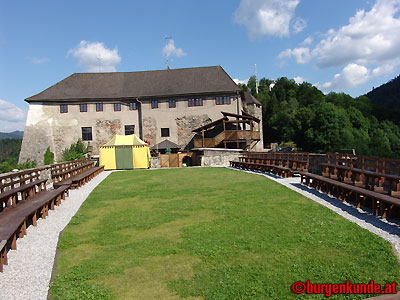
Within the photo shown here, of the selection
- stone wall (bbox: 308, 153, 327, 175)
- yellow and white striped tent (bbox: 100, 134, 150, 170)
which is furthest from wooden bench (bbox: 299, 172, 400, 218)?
yellow and white striped tent (bbox: 100, 134, 150, 170)

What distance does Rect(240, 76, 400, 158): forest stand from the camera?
50.8 meters

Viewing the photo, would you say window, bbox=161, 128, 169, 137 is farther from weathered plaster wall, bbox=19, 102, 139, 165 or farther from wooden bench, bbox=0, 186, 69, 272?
wooden bench, bbox=0, 186, 69, 272

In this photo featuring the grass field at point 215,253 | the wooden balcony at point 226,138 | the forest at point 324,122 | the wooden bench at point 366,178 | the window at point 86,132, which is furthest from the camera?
the forest at point 324,122

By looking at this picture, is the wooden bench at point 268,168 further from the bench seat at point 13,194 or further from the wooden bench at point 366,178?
the bench seat at point 13,194

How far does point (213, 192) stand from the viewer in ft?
37.7

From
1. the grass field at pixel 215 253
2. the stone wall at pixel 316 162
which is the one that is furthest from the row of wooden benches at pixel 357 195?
the stone wall at pixel 316 162

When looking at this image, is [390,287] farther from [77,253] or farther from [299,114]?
[299,114]

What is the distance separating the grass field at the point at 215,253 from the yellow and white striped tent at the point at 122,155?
20251mm

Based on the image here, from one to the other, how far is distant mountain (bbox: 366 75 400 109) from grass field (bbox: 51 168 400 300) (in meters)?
97.2

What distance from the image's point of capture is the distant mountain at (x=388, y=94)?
301ft

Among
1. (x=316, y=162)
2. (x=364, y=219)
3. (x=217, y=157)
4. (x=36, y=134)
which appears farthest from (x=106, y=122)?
(x=364, y=219)

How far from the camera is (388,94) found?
103125 mm

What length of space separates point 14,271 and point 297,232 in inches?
197

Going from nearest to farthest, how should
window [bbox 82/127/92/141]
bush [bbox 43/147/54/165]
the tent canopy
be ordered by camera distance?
1. the tent canopy
2. bush [bbox 43/147/54/165]
3. window [bbox 82/127/92/141]
